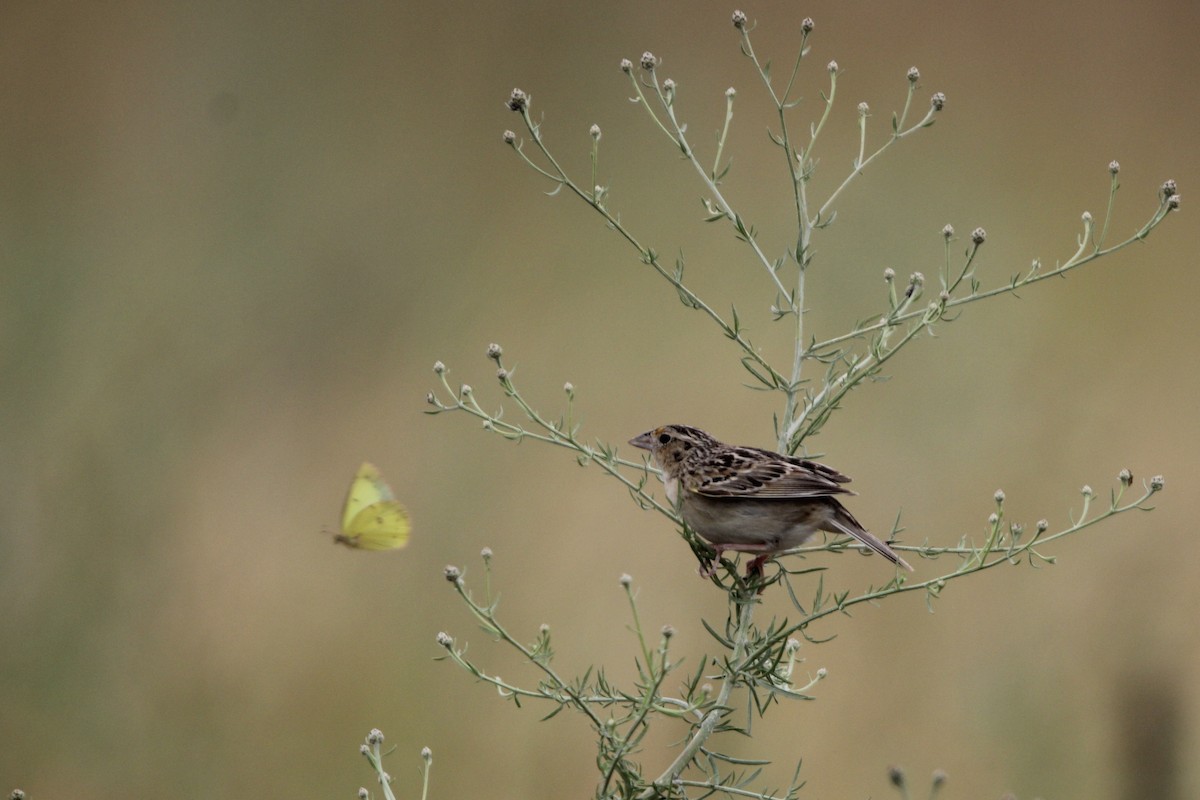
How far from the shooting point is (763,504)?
7.33ft

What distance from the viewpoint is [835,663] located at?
4.30m

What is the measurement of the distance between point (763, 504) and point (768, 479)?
0.16ft

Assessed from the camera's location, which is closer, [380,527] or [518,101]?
[518,101]

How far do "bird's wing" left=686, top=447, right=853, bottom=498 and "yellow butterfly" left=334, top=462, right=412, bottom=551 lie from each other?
575 mm

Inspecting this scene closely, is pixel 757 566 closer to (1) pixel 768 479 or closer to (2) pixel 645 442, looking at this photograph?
(1) pixel 768 479

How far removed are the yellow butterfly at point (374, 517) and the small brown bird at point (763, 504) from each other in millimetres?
515

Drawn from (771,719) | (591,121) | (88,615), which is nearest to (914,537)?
(771,719)

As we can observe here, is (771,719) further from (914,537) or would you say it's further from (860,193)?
(860,193)

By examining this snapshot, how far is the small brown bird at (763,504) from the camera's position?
2.20 m

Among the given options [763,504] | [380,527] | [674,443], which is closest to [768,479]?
[763,504]

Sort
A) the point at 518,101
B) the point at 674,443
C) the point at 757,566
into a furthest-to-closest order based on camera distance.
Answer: the point at 674,443 < the point at 757,566 < the point at 518,101

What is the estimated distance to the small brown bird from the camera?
7.20 feet

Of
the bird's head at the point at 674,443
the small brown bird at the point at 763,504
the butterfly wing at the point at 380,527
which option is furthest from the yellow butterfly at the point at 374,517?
the bird's head at the point at 674,443

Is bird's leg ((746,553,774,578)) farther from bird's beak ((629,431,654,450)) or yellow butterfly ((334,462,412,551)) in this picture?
yellow butterfly ((334,462,412,551))
